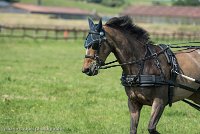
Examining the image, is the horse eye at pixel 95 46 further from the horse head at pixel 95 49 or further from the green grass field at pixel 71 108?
the green grass field at pixel 71 108

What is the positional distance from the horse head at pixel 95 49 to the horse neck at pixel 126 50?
277mm

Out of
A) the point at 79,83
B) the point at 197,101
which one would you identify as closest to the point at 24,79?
the point at 79,83

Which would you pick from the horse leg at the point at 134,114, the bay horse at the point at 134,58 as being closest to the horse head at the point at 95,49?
the bay horse at the point at 134,58

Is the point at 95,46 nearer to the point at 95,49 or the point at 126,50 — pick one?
the point at 95,49

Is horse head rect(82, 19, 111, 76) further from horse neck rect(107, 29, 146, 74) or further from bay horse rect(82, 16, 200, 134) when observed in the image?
horse neck rect(107, 29, 146, 74)

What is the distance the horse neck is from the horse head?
28cm

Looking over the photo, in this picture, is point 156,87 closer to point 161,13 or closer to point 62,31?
point 62,31

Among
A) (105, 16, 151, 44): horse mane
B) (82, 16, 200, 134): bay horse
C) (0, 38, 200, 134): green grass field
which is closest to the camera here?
(82, 16, 200, 134): bay horse

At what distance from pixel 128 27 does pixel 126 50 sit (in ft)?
1.57

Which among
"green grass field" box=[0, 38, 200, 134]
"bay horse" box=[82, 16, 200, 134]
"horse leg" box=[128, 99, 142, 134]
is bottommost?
"green grass field" box=[0, 38, 200, 134]

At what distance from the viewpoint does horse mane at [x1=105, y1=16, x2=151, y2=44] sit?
8680mm

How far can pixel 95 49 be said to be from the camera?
822cm

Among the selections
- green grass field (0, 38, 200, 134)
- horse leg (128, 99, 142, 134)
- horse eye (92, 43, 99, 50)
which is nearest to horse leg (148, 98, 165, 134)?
A: horse leg (128, 99, 142, 134)

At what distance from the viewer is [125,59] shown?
861cm
